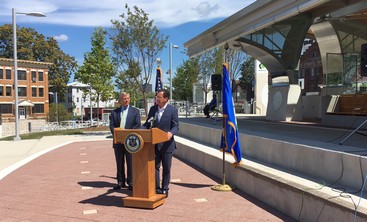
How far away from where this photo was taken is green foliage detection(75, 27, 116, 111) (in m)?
23.7

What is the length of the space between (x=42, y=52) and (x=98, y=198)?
67.1 metres

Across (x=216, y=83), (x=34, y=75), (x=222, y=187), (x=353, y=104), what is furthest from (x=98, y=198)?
(x=34, y=75)

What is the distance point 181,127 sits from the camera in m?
14.2

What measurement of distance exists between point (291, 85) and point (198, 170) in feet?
30.5

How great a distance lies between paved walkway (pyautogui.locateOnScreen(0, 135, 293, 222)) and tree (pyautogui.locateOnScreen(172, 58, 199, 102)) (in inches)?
1252

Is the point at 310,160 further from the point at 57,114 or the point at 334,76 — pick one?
the point at 57,114

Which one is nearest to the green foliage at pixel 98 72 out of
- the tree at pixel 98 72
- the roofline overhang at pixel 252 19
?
the tree at pixel 98 72

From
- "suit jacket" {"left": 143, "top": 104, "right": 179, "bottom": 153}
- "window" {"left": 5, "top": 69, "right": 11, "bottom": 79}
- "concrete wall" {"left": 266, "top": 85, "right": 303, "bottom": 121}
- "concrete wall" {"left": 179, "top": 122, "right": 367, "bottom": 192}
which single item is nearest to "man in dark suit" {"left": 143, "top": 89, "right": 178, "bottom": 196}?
"suit jacket" {"left": 143, "top": 104, "right": 179, "bottom": 153}

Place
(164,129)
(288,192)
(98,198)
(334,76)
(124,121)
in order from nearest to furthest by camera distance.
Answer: (288,192)
(164,129)
(98,198)
(124,121)
(334,76)

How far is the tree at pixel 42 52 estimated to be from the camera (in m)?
63.9

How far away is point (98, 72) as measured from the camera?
23875mm

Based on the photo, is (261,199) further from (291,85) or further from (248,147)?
(291,85)

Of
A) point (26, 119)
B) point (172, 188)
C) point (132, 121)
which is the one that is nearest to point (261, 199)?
point (172, 188)

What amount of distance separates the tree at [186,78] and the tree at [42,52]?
91.8ft
